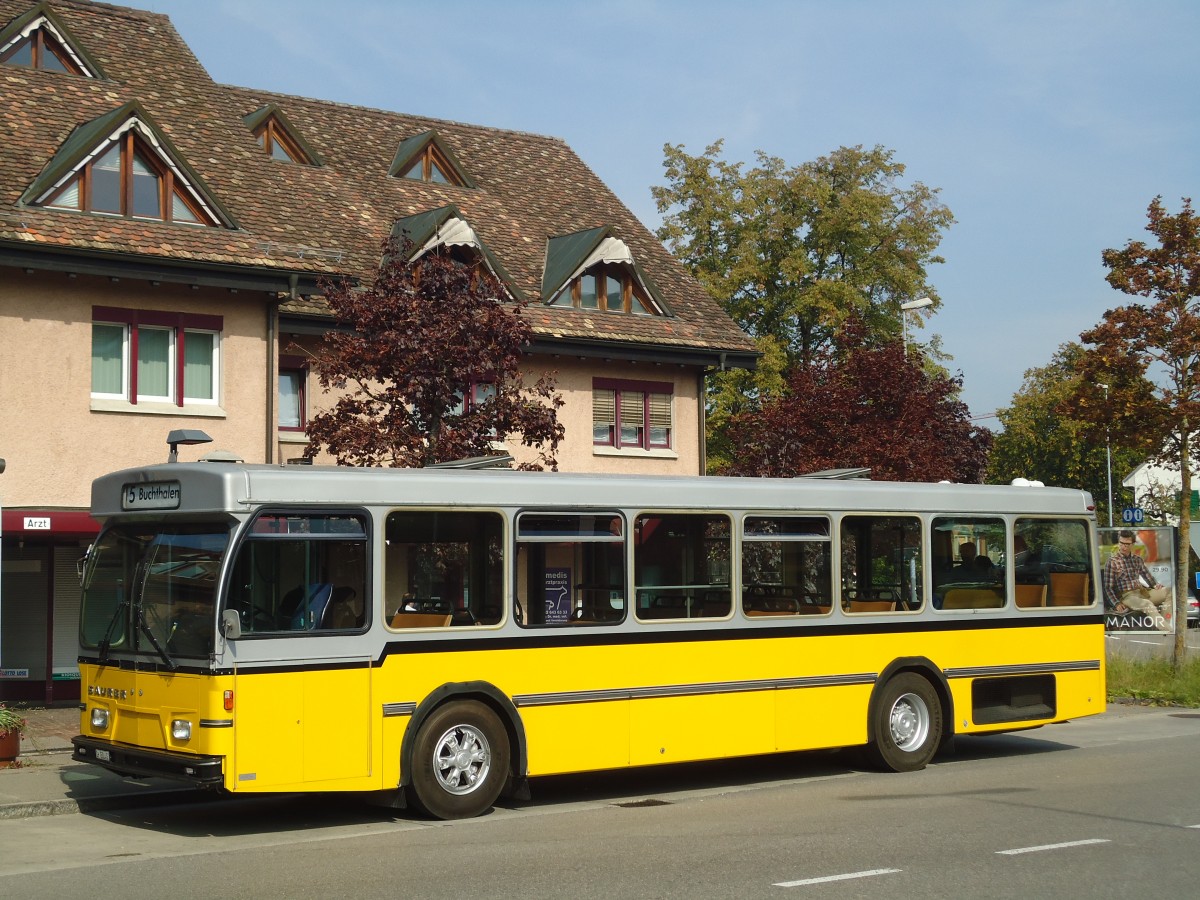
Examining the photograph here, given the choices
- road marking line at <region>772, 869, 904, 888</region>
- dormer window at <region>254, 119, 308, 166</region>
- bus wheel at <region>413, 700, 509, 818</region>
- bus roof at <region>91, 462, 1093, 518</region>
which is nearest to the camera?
road marking line at <region>772, 869, 904, 888</region>

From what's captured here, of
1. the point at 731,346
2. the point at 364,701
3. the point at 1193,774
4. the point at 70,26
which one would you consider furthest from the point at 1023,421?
the point at 364,701

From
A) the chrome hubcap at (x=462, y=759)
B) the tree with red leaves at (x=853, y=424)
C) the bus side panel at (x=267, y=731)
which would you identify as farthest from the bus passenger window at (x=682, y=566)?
the tree with red leaves at (x=853, y=424)

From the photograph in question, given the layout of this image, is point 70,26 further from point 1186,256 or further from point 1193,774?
point 1193,774

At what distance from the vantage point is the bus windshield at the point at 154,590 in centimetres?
1112

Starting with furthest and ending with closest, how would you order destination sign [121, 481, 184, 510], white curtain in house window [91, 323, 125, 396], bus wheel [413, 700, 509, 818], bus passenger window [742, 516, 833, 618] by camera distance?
white curtain in house window [91, 323, 125, 396] → bus passenger window [742, 516, 833, 618] → bus wheel [413, 700, 509, 818] → destination sign [121, 481, 184, 510]

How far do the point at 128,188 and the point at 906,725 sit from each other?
42.7ft

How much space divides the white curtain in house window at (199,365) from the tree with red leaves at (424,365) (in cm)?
281

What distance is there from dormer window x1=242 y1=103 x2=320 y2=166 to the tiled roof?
41 cm

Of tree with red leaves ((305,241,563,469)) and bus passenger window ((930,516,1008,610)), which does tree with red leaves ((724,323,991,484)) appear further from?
bus passenger window ((930,516,1008,610))

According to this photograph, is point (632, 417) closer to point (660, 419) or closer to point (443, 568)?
point (660, 419)

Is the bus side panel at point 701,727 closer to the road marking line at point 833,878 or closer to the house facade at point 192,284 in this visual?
the road marking line at point 833,878

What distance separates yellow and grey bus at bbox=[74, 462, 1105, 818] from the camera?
11.2 m

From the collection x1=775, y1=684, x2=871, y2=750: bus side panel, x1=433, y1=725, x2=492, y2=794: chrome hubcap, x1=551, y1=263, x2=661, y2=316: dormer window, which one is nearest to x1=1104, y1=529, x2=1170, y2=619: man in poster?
x1=551, y1=263, x2=661, y2=316: dormer window

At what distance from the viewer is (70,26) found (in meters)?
25.6
